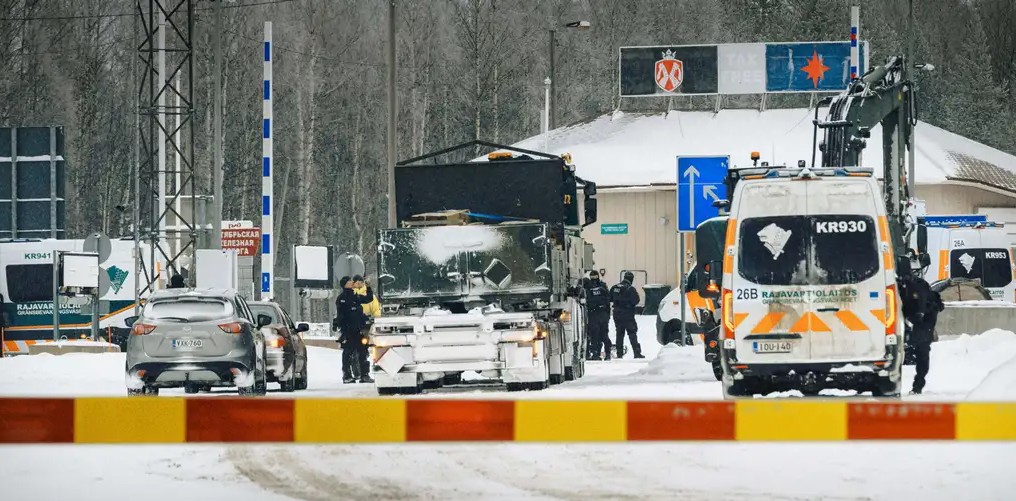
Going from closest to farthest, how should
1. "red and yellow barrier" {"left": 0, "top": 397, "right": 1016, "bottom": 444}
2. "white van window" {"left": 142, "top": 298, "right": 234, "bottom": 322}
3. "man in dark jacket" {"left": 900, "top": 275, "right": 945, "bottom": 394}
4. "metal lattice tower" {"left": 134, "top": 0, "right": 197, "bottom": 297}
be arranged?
"red and yellow barrier" {"left": 0, "top": 397, "right": 1016, "bottom": 444}
"man in dark jacket" {"left": 900, "top": 275, "right": 945, "bottom": 394}
"white van window" {"left": 142, "top": 298, "right": 234, "bottom": 322}
"metal lattice tower" {"left": 134, "top": 0, "right": 197, "bottom": 297}

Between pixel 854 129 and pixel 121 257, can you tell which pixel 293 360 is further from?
pixel 121 257

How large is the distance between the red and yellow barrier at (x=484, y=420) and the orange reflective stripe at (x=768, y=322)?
10744 millimetres

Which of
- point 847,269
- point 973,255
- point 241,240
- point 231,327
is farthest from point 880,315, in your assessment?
point 241,240

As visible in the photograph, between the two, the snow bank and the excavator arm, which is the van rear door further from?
the excavator arm

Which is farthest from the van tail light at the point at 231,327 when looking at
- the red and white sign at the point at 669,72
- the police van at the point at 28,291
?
the red and white sign at the point at 669,72

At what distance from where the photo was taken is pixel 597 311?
33.3m

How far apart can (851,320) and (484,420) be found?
11.1 metres

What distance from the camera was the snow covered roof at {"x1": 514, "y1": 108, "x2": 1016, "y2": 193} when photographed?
177 ft

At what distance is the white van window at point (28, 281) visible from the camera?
41.4 metres

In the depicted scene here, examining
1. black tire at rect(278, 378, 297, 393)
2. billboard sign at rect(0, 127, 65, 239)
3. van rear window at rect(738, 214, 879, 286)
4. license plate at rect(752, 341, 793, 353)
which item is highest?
billboard sign at rect(0, 127, 65, 239)

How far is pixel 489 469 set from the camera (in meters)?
12.7

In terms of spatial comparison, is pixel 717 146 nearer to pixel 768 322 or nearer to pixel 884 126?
pixel 884 126

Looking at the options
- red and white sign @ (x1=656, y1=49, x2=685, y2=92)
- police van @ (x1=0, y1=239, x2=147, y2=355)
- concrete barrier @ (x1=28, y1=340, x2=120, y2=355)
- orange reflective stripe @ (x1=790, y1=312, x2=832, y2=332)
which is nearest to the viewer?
orange reflective stripe @ (x1=790, y1=312, x2=832, y2=332)

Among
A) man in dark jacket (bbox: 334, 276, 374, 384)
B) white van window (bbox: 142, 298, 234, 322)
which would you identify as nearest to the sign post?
man in dark jacket (bbox: 334, 276, 374, 384)
